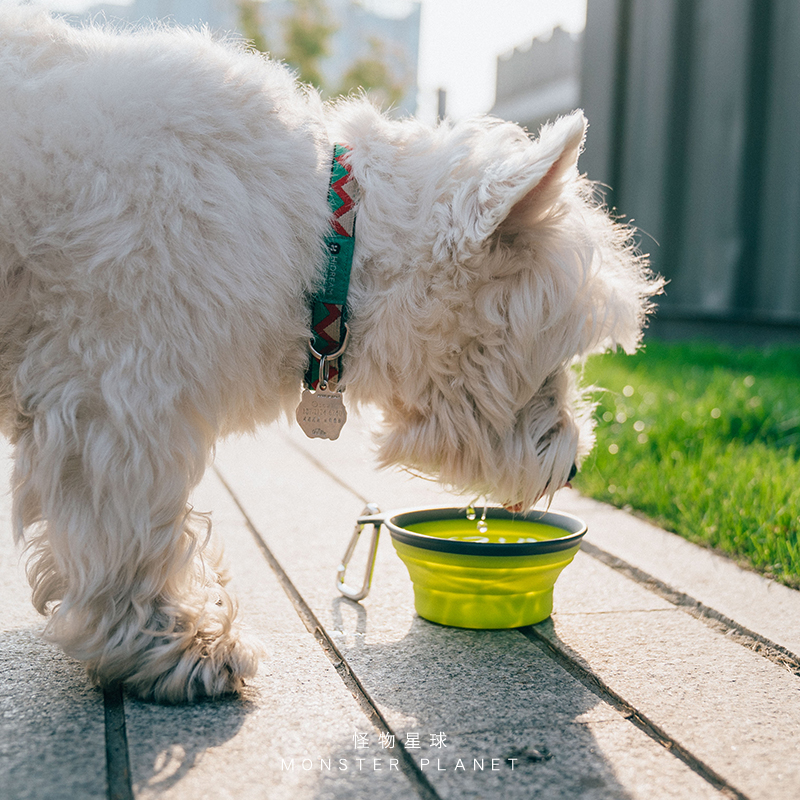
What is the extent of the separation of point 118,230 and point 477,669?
142cm

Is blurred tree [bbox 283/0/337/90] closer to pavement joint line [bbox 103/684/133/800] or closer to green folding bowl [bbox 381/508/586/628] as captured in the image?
green folding bowl [bbox 381/508/586/628]

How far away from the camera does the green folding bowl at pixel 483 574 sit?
239 centimetres

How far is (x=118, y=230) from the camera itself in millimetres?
1932

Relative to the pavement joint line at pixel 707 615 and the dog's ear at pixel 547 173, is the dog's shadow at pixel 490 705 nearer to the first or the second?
the pavement joint line at pixel 707 615

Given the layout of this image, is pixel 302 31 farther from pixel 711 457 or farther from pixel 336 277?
pixel 336 277

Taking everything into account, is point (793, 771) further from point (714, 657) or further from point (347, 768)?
point (347, 768)

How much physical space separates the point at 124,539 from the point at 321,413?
1.97 feet

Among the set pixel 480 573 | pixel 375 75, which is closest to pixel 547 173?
pixel 480 573

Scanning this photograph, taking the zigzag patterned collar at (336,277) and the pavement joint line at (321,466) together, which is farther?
the pavement joint line at (321,466)

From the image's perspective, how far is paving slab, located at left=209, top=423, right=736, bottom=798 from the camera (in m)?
1.71

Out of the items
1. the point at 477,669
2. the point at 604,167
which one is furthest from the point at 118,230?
the point at 604,167

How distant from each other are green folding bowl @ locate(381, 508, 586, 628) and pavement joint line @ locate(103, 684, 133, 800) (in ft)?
2.92

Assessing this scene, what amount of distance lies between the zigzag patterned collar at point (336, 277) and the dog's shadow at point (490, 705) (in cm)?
82

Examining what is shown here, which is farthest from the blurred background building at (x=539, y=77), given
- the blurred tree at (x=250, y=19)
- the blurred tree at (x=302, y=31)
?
the blurred tree at (x=250, y=19)
